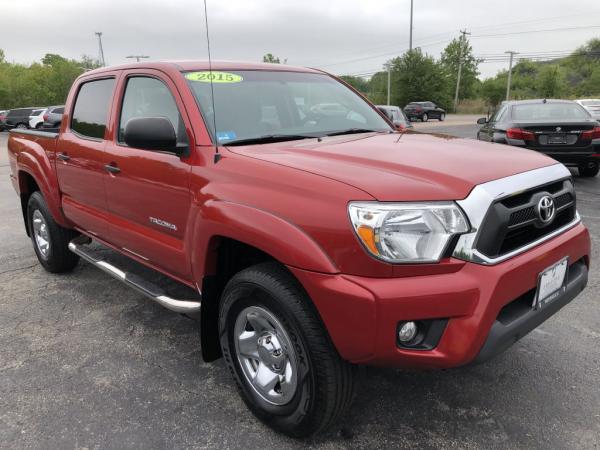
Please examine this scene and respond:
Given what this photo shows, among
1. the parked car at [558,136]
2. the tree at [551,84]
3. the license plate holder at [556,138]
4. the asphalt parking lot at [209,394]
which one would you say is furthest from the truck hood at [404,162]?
the tree at [551,84]

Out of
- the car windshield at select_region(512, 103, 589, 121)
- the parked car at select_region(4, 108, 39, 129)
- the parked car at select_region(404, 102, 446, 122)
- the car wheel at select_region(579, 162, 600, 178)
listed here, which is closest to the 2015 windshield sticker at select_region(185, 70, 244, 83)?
the car windshield at select_region(512, 103, 589, 121)

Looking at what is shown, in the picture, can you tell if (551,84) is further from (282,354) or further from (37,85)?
(282,354)

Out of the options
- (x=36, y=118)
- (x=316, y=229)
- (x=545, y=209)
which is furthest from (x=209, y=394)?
(x=36, y=118)

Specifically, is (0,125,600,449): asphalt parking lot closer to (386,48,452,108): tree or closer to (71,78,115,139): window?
(71,78,115,139): window

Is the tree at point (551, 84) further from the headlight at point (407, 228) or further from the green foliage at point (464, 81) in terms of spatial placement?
the headlight at point (407, 228)

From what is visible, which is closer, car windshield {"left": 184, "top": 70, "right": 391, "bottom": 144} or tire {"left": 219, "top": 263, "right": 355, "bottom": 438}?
tire {"left": 219, "top": 263, "right": 355, "bottom": 438}

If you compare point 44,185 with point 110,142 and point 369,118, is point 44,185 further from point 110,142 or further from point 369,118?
point 369,118

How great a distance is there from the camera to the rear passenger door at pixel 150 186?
2.81 m

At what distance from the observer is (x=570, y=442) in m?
2.35

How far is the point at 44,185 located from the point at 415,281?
3.71m

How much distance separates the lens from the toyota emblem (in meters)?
2.25

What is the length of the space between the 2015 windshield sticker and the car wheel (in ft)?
26.0

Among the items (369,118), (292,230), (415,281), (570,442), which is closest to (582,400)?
(570,442)

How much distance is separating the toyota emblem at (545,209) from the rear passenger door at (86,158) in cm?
273
